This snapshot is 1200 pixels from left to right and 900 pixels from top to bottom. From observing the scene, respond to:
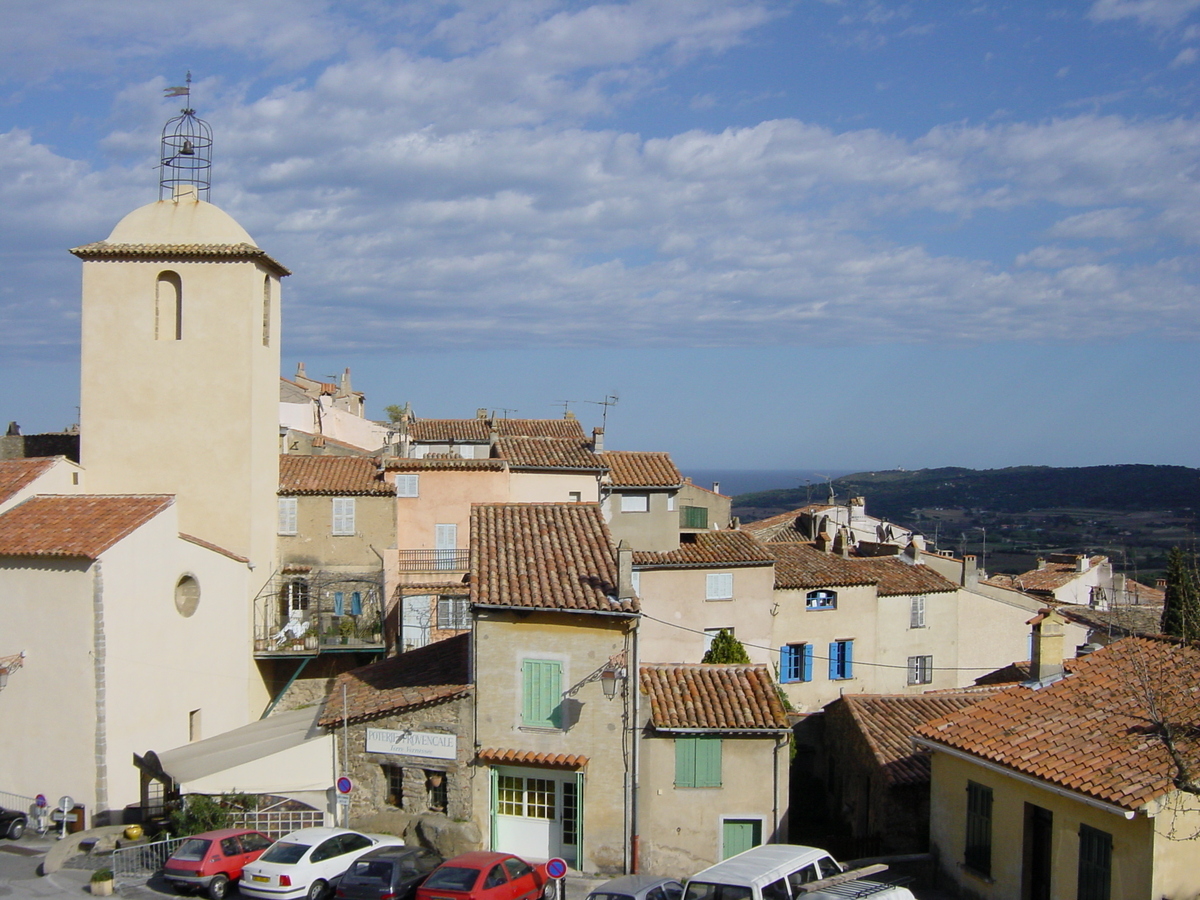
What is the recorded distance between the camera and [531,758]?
23.2 meters

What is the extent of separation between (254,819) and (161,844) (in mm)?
1854

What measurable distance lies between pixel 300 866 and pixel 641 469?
69.5 ft

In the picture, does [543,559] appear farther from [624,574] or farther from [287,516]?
[287,516]

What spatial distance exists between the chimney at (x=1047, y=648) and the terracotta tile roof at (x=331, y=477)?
67.4ft

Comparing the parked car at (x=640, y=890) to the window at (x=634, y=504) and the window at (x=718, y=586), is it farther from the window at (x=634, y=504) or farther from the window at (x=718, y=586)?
the window at (x=634, y=504)

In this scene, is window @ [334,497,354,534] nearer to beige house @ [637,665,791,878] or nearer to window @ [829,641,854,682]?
beige house @ [637,665,791,878]

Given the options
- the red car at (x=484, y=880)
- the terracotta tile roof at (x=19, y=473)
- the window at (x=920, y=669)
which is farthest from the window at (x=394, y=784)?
the window at (x=920, y=669)

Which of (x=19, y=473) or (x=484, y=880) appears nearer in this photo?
(x=484, y=880)

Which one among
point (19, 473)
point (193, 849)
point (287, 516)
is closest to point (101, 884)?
point (193, 849)

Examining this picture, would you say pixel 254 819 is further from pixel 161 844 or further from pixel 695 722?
pixel 695 722

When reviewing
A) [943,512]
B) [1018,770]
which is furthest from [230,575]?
[943,512]

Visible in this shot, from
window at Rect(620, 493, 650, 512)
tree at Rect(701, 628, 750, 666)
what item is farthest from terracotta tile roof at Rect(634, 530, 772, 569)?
tree at Rect(701, 628, 750, 666)

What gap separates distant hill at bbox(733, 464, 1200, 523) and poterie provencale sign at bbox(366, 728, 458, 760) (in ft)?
A: 396

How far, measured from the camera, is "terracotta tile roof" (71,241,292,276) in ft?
107
